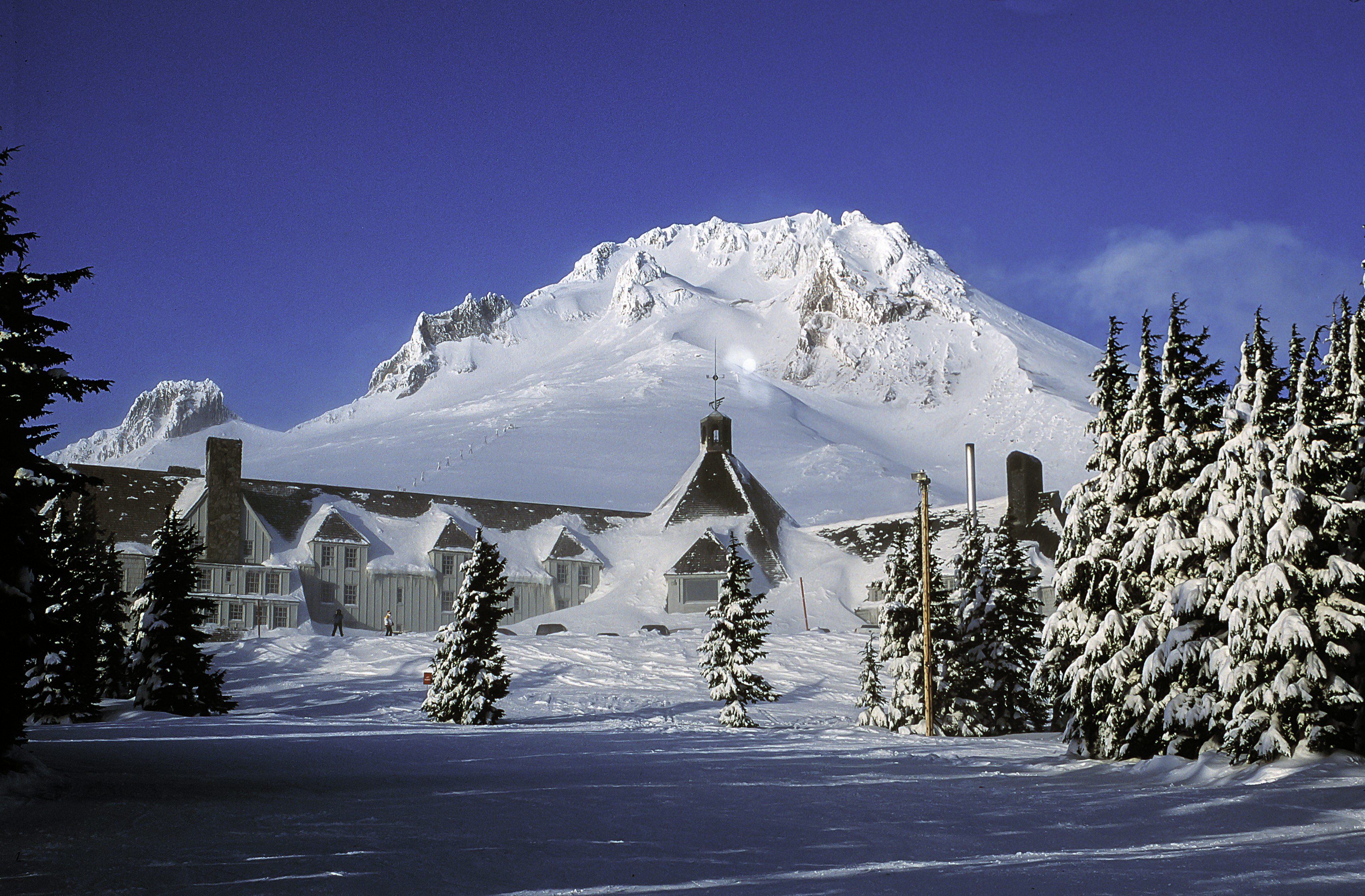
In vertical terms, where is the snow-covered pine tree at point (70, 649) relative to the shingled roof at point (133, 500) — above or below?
below

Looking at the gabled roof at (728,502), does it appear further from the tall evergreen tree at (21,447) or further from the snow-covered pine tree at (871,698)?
the tall evergreen tree at (21,447)

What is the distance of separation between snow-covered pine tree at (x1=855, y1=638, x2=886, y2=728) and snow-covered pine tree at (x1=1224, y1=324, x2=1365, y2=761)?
62.7ft

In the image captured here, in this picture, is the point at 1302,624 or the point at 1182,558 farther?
the point at 1182,558

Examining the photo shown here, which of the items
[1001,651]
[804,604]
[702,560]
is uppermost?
[702,560]

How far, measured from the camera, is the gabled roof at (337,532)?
66688 mm

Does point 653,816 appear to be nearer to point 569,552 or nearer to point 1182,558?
point 1182,558

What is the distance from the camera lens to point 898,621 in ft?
123

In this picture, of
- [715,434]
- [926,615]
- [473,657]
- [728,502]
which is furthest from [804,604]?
[926,615]

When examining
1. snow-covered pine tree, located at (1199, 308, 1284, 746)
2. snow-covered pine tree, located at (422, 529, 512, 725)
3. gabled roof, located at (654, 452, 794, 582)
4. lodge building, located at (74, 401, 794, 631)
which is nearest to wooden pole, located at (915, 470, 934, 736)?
snow-covered pine tree, located at (1199, 308, 1284, 746)

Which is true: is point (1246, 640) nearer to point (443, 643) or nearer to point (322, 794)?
point (322, 794)

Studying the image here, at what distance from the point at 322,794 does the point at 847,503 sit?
471 feet

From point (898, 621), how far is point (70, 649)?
24.7 meters

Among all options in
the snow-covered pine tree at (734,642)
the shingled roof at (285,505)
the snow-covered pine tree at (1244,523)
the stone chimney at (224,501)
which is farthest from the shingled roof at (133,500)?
the snow-covered pine tree at (1244,523)

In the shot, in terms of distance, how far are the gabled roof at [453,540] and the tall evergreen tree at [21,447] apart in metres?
53.7
